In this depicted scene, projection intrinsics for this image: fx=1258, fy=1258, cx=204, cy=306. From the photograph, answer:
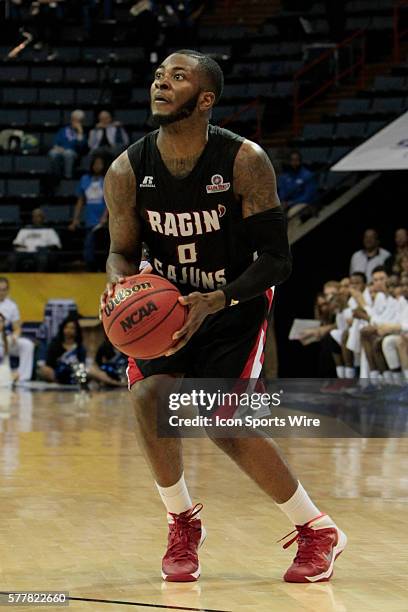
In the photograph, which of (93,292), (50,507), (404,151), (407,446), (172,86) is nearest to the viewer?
(172,86)

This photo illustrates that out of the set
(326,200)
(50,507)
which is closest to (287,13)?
(326,200)

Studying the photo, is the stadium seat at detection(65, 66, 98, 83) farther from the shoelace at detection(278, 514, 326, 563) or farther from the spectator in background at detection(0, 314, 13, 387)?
the shoelace at detection(278, 514, 326, 563)

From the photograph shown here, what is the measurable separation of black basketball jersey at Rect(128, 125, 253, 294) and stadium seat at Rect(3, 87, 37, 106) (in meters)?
15.3

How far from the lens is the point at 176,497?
4539 millimetres

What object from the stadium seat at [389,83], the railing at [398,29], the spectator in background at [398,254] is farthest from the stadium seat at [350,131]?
the spectator in background at [398,254]

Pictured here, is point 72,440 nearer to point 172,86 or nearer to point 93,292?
point 172,86

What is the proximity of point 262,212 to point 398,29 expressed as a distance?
16.2m

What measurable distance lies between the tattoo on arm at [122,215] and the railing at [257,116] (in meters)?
13.3

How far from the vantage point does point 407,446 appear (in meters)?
8.80

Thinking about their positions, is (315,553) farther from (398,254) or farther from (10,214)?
(10,214)

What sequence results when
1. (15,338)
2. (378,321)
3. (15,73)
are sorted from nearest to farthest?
(378,321) < (15,338) < (15,73)

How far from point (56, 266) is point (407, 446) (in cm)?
780

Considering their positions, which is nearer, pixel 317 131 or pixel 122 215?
pixel 122 215

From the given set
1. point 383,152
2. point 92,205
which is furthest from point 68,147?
point 383,152
